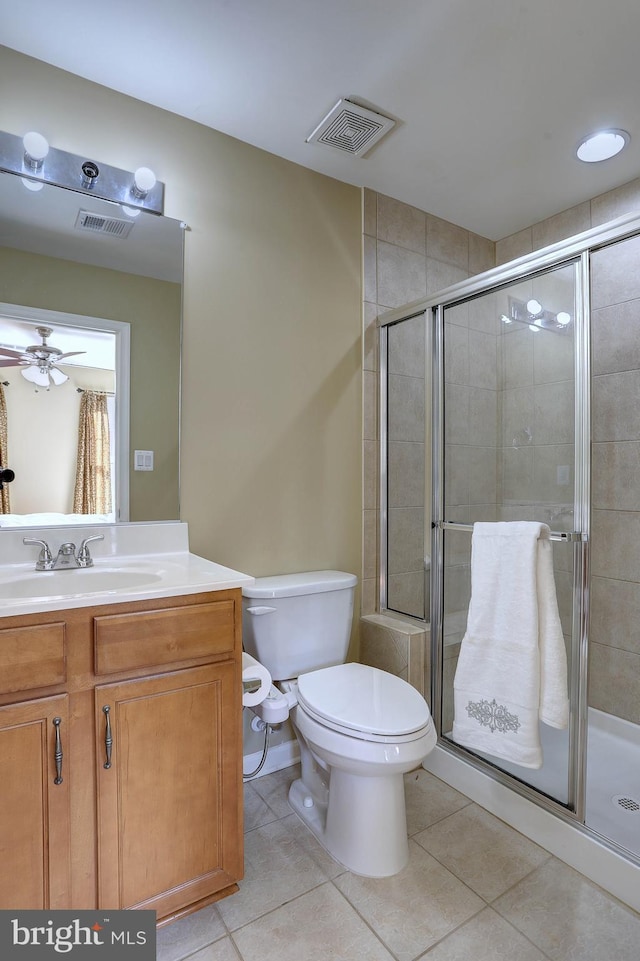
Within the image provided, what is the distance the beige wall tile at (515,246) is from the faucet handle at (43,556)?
2447 millimetres

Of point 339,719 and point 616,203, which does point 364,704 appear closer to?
point 339,719

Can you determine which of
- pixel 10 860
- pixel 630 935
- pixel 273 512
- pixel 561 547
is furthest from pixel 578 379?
pixel 10 860

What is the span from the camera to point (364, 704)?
Result: 5.13ft

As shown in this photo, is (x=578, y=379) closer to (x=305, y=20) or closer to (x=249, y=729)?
(x=305, y=20)

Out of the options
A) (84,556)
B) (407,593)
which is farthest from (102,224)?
(407,593)

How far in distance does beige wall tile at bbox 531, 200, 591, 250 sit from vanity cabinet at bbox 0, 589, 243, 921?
2268 millimetres

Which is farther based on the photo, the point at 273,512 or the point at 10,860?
the point at 273,512

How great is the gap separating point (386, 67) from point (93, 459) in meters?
1.54

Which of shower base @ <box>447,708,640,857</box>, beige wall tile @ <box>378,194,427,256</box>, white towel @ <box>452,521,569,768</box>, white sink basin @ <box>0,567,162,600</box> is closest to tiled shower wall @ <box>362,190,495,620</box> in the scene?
beige wall tile @ <box>378,194,427,256</box>

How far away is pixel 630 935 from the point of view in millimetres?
1297

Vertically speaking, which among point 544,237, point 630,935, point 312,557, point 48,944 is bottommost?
point 630,935

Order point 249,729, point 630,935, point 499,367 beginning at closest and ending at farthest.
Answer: point 630,935, point 499,367, point 249,729

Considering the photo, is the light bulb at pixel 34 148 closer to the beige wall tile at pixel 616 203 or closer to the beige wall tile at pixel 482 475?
the beige wall tile at pixel 482 475

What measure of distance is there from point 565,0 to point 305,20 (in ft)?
2.29
